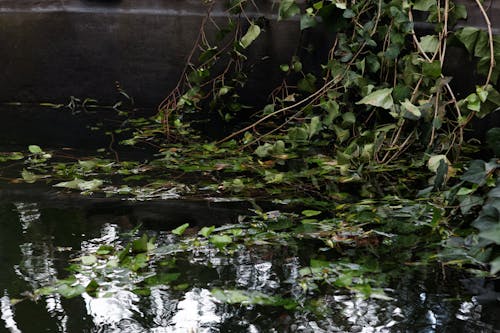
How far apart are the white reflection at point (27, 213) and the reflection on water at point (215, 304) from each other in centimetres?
25

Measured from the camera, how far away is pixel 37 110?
4.44 metres

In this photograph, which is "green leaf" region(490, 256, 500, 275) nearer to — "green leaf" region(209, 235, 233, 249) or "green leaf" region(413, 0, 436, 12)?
"green leaf" region(209, 235, 233, 249)

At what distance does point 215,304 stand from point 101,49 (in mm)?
2787

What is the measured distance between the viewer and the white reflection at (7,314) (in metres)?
1.83

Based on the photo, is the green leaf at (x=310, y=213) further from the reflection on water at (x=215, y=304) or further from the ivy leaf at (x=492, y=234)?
the ivy leaf at (x=492, y=234)

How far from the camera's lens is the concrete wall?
4.26 meters

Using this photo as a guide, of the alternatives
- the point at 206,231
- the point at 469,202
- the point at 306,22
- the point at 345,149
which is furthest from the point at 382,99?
the point at 206,231

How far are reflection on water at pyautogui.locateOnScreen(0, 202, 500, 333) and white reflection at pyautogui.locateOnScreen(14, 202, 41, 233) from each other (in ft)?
0.82

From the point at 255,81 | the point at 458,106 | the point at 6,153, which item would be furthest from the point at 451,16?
the point at 6,153

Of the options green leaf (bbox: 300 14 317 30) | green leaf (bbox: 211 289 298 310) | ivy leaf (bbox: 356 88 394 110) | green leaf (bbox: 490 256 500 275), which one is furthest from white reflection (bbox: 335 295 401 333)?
green leaf (bbox: 300 14 317 30)

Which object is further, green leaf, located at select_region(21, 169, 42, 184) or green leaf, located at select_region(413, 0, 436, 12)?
green leaf, located at select_region(413, 0, 436, 12)

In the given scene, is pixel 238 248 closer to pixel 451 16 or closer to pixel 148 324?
pixel 148 324

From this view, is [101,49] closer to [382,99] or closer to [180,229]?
[382,99]

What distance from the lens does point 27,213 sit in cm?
268
